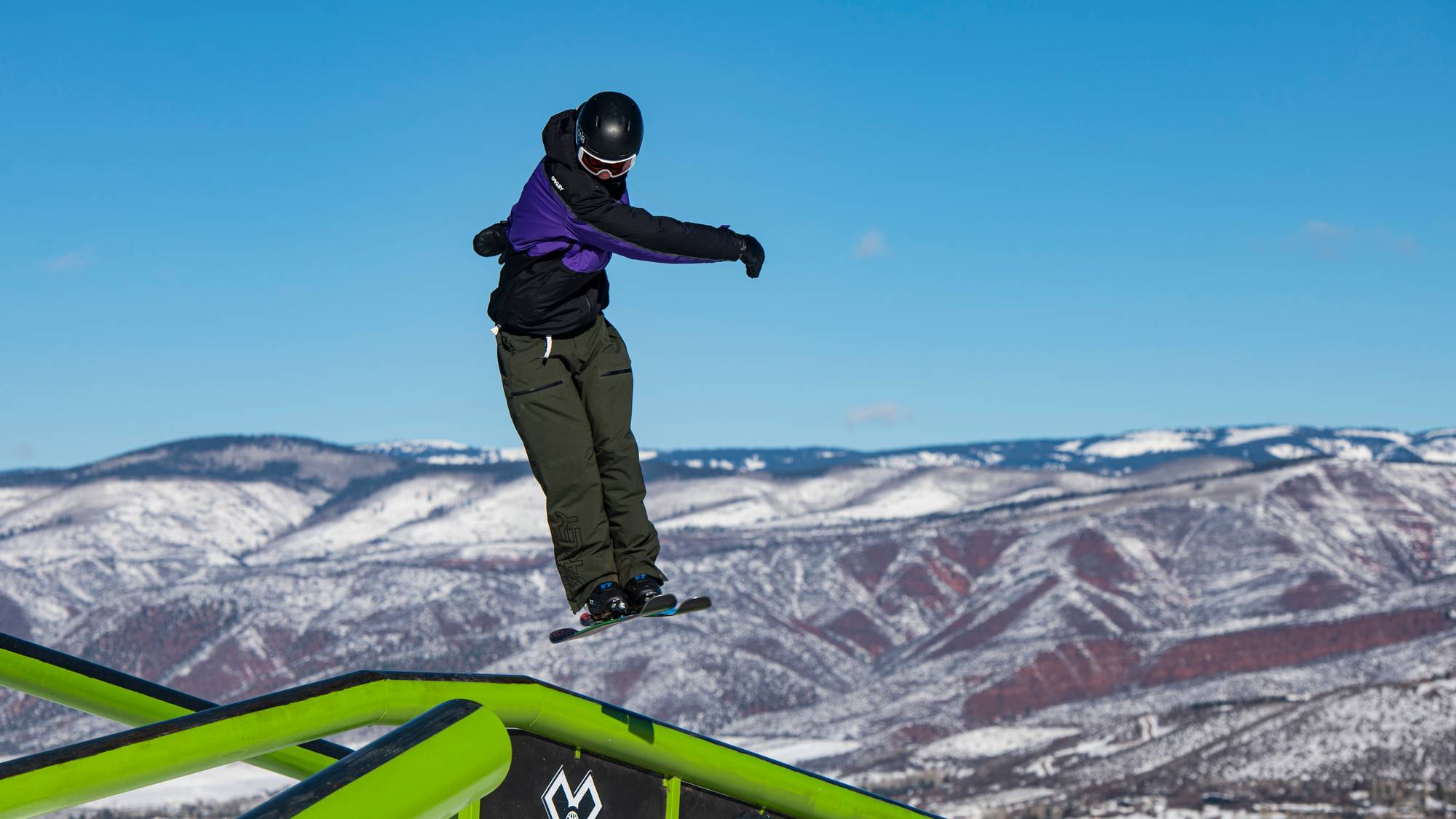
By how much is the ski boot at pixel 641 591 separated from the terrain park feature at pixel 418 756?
1.03 metres

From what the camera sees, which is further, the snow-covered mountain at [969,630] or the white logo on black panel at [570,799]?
the snow-covered mountain at [969,630]

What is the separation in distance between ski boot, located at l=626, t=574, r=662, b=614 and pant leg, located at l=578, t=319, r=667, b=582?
1.3 inches

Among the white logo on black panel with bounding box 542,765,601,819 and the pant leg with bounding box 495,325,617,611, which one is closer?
the white logo on black panel with bounding box 542,765,601,819

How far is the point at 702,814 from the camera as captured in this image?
672cm

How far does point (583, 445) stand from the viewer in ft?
24.0

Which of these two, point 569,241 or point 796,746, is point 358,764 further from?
point 796,746

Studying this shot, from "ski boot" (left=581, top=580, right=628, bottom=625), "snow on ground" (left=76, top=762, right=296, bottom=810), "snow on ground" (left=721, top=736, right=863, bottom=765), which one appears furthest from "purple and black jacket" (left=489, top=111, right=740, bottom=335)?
"snow on ground" (left=721, top=736, right=863, bottom=765)

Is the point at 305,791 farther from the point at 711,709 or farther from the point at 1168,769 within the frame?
the point at 711,709

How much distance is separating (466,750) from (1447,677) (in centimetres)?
9959

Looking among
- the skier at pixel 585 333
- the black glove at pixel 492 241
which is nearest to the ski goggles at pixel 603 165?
the skier at pixel 585 333

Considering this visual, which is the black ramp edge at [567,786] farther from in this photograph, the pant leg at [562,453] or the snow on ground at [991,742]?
the snow on ground at [991,742]

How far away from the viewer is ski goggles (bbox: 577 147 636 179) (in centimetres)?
653

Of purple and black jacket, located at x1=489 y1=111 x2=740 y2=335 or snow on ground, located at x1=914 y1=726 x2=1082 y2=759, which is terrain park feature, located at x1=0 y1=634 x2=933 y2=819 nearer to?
purple and black jacket, located at x1=489 y1=111 x2=740 y2=335

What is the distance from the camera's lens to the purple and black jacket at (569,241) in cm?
663
